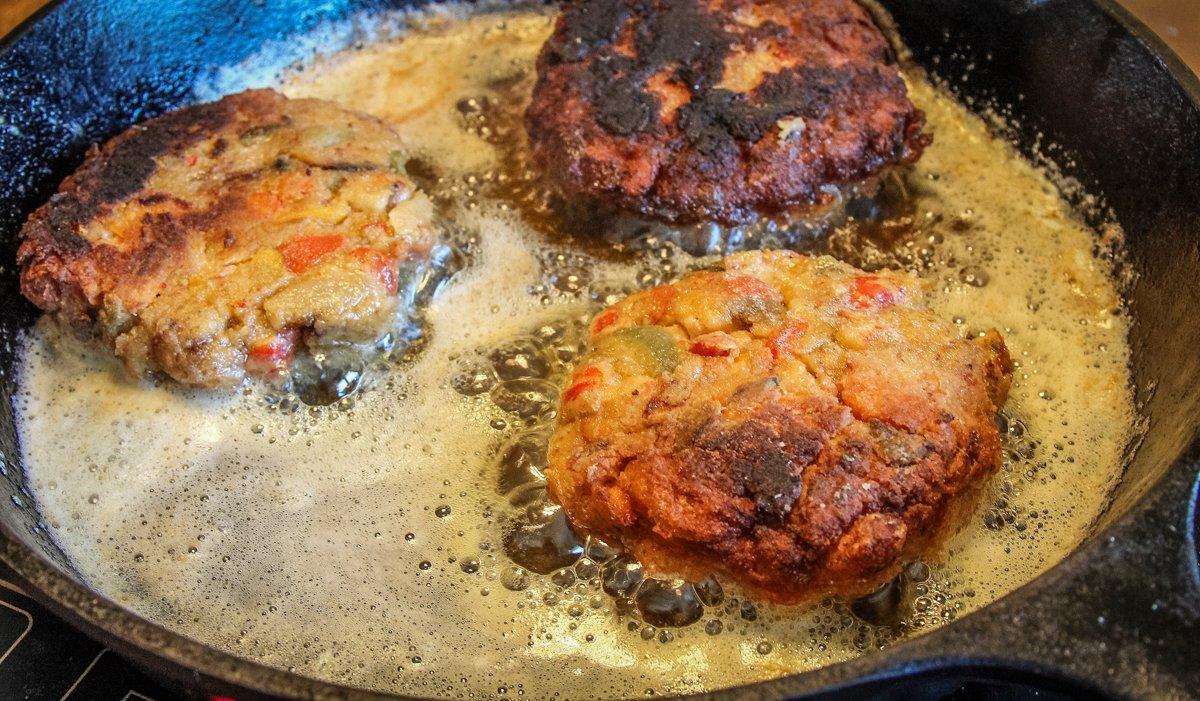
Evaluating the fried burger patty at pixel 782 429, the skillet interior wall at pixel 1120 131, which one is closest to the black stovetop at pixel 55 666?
the fried burger patty at pixel 782 429

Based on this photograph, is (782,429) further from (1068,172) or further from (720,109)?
(1068,172)

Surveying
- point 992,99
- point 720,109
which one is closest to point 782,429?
point 720,109

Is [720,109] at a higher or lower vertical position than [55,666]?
higher

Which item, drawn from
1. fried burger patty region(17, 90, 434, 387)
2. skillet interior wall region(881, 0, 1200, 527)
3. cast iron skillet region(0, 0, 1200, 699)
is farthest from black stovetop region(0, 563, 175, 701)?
skillet interior wall region(881, 0, 1200, 527)

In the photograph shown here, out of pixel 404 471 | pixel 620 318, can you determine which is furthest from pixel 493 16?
pixel 404 471

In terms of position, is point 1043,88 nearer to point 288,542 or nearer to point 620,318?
point 620,318

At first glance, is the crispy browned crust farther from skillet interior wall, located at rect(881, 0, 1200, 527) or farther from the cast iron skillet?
skillet interior wall, located at rect(881, 0, 1200, 527)
